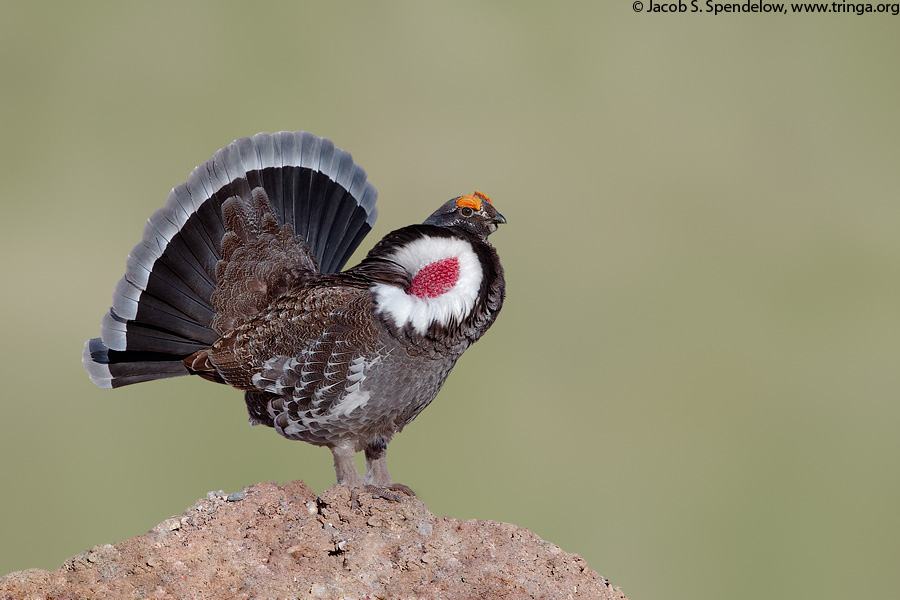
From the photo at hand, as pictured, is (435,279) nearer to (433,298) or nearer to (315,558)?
(433,298)

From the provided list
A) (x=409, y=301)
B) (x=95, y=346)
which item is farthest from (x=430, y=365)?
(x=95, y=346)

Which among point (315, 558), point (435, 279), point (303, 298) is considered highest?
point (435, 279)

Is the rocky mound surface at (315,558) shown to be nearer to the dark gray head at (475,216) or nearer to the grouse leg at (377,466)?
the grouse leg at (377,466)

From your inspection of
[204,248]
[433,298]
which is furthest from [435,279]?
[204,248]

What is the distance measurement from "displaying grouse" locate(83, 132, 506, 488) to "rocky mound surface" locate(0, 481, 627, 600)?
41 centimetres

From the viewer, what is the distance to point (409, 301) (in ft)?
16.0

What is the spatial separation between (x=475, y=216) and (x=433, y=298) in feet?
1.94

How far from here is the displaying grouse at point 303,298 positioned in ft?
16.1

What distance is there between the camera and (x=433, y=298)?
4.89m

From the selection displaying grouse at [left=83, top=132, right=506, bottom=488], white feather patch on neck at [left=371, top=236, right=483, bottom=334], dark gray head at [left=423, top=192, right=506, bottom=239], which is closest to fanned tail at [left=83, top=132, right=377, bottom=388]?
displaying grouse at [left=83, top=132, right=506, bottom=488]

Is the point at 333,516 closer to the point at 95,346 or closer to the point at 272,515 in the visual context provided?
the point at 272,515

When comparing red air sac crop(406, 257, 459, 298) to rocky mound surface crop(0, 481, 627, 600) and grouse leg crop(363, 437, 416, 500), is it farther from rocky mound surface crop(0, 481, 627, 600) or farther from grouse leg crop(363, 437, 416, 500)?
rocky mound surface crop(0, 481, 627, 600)

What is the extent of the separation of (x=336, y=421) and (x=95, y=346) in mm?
1778

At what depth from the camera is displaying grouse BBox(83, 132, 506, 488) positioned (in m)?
4.91
